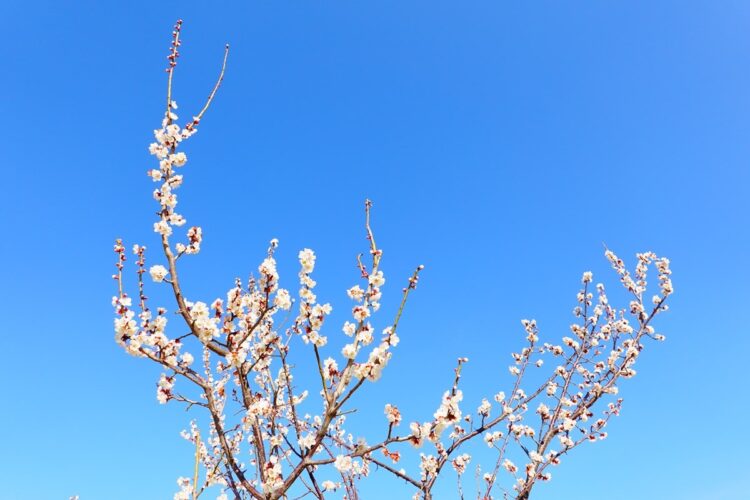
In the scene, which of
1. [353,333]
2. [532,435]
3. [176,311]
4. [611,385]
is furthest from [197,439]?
[611,385]

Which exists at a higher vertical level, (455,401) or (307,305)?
(307,305)

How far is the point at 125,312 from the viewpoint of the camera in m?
3.94

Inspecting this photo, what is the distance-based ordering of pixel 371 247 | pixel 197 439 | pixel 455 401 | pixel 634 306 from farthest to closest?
1. pixel 634 306
2. pixel 371 247
3. pixel 455 401
4. pixel 197 439

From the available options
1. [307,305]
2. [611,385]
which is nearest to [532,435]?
[611,385]

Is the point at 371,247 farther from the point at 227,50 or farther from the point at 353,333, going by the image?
the point at 227,50

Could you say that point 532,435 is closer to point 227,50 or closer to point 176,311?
point 176,311

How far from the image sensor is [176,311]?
395cm

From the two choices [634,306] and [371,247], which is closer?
[371,247]

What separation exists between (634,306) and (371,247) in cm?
678

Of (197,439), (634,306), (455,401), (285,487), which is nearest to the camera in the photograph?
(197,439)

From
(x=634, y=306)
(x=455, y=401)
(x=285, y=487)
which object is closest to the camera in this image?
(x=285, y=487)

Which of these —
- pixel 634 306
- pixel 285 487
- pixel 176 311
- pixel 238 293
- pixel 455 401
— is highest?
pixel 634 306

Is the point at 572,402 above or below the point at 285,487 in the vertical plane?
above

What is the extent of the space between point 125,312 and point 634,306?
8.47 m
